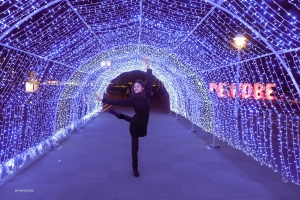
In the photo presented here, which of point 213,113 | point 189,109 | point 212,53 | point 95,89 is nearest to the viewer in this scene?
point 212,53

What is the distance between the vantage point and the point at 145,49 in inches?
381

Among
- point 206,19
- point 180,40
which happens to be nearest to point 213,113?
point 180,40

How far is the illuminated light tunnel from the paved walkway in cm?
44

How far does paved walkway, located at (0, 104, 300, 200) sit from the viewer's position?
3967 mm

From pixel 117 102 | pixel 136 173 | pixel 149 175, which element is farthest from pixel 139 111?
pixel 149 175

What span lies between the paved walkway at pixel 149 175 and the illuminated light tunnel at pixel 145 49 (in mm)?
442

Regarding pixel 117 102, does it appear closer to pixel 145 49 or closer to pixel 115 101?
pixel 115 101

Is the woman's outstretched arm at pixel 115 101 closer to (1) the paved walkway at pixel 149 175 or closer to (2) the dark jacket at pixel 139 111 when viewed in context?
(2) the dark jacket at pixel 139 111

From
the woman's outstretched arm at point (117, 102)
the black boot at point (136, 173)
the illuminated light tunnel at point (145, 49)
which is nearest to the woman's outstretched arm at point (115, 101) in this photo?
the woman's outstretched arm at point (117, 102)

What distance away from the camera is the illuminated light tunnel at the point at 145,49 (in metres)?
4.50

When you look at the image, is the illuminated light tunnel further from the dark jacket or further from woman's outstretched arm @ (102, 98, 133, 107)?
the dark jacket

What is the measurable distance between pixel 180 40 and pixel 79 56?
3.18 m

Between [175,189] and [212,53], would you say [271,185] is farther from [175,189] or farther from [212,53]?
[212,53]

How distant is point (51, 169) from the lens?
16.5ft
